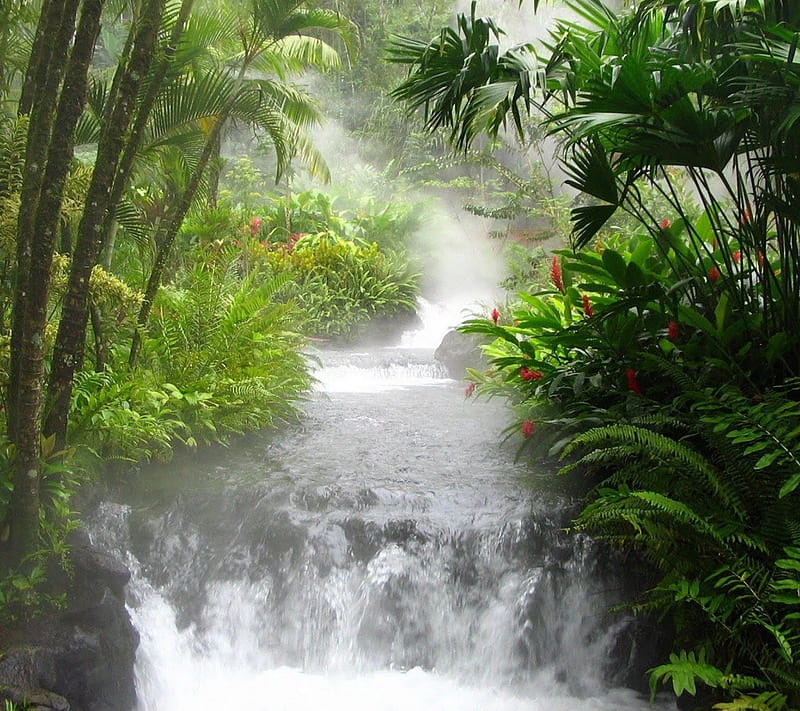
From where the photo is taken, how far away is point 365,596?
12.7ft

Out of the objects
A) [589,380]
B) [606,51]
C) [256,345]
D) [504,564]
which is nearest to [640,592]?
[504,564]

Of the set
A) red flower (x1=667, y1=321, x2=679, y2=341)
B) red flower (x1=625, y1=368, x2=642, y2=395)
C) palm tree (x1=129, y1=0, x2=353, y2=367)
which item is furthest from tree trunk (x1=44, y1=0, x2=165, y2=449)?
red flower (x1=667, y1=321, x2=679, y2=341)

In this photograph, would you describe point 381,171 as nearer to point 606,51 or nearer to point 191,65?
point 191,65

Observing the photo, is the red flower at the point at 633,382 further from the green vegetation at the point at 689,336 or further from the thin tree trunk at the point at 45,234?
the thin tree trunk at the point at 45,234

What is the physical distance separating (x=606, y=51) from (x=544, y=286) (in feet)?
20.8

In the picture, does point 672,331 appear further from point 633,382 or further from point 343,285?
point 343,285

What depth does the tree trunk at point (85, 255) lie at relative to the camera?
10.9ft

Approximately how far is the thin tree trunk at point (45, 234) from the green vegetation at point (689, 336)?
1.64 meters

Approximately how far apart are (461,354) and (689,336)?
5240mm

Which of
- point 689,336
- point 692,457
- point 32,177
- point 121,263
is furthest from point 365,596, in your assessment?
point 121,263

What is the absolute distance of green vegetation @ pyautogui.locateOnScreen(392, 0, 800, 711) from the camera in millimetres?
2914

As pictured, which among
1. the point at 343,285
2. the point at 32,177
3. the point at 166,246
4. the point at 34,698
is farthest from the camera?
the point at 343,285

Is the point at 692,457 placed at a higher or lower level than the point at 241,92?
lower

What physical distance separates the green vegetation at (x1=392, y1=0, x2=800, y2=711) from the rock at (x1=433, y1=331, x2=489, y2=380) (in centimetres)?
432
